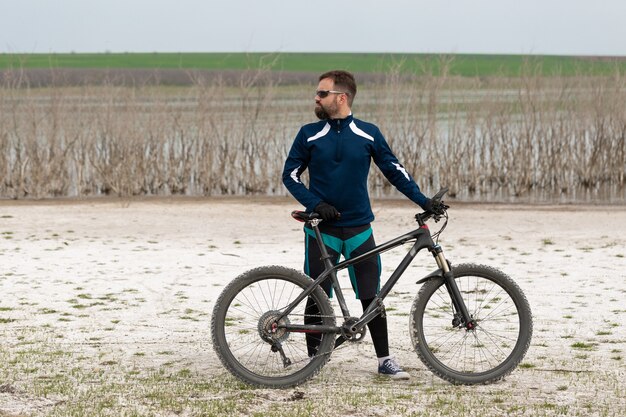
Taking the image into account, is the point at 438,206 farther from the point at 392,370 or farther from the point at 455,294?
the point at 392,370

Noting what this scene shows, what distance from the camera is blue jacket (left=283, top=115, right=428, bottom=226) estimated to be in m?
5.44

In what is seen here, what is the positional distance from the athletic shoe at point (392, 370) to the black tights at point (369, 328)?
0.05 metres

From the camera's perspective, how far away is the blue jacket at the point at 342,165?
544 centimetres

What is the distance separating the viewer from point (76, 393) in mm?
5336

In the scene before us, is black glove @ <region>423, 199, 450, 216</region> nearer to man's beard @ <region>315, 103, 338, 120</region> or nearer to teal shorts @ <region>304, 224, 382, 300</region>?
teal shorts @ <region>304, 224, 382, 300</region>

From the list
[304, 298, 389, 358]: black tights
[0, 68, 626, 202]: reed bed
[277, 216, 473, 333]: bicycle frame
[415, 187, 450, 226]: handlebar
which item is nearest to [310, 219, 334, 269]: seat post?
[277, 216, 473, 333]: bicycle frame

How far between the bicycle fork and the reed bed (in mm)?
12156

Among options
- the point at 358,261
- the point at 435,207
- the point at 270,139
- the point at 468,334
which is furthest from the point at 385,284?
the point at 270,139

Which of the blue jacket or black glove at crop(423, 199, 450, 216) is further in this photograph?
the blue jacket

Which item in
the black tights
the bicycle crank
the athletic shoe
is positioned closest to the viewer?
the bicycle crank

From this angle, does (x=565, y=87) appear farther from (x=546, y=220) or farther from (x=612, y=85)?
(x=546, y=220)

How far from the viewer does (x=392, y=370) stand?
18.8 ft

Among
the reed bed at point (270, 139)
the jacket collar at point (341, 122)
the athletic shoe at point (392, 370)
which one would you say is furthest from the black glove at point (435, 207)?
the reed bed at point (270, 139)

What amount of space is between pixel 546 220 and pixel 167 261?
6.31 meters
